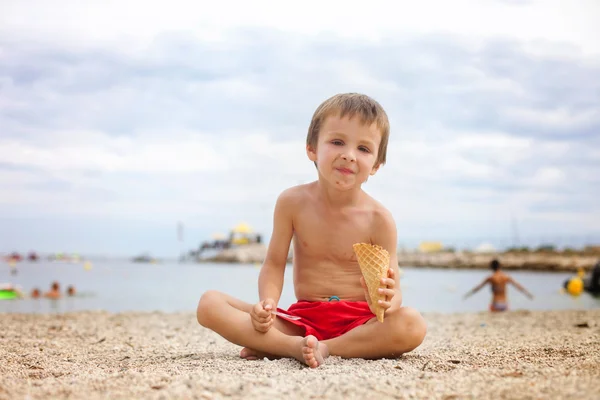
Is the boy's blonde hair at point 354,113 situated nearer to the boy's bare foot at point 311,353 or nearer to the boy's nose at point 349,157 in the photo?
the boy's nose at point 349,157

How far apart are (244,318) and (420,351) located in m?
1.31

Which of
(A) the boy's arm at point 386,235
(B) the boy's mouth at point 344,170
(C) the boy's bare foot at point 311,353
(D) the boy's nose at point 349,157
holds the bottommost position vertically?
(C) the boy's bare foot at point 311,353

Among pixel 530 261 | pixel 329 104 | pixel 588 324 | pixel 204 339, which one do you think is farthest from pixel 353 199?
pixel 530 261

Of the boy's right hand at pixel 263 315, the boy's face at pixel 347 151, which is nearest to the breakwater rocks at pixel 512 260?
the boy's face at pixel 347 151

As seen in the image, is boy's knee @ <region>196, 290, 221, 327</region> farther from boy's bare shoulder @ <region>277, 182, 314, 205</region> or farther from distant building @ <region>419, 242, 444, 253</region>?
distant building @ <region>419, 242, 444, 253</region>

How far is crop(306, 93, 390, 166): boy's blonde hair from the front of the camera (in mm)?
3510

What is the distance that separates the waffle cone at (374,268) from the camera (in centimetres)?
320

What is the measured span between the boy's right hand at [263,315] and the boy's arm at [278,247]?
1.08 ft

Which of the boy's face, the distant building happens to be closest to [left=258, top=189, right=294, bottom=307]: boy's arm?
the boy's face

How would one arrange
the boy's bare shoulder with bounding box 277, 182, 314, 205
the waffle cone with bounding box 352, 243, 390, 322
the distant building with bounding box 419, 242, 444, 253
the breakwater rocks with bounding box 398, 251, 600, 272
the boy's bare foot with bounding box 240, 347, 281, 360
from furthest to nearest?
the distant building with bounding box 419, 242, 444, 253 → the breakwater rocks with bounding box 398, 251, 600, 272 → the boy's bare shoulder with bounding box 277, 182, 314, 205 → the boy's bare foot with bounding box 240, 347, 281, 360 → the waffle cone with bounding box 352, 243, 390, 322

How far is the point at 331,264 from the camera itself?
3742 mm

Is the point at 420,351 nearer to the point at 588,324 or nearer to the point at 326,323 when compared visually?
the point at 326,323

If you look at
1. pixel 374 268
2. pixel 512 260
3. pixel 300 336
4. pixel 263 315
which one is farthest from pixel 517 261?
pixel 263 315

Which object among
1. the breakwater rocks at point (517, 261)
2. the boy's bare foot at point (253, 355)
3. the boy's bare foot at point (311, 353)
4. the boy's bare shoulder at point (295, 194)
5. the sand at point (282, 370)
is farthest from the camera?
the breakwater rocks at point (517, 261)
